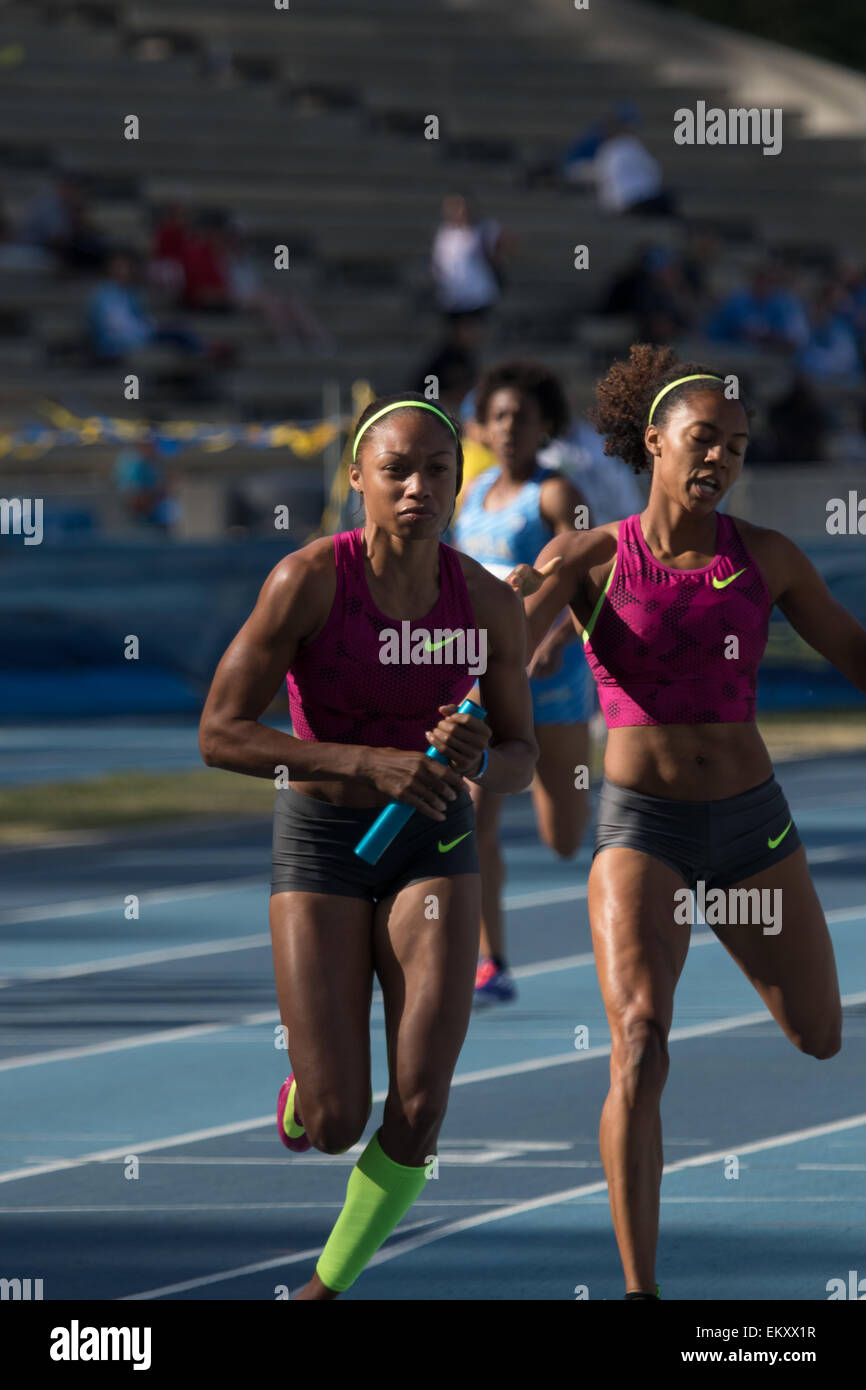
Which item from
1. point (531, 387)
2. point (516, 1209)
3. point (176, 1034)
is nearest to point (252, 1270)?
point (516, 1209)

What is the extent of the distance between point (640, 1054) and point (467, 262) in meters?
22.1

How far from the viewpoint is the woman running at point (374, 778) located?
4984 mm

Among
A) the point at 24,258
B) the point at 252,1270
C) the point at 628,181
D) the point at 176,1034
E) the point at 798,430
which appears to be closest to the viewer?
the point at 252,1270

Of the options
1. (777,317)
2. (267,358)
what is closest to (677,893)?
(267,358)

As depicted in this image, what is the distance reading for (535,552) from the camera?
863 centimetres

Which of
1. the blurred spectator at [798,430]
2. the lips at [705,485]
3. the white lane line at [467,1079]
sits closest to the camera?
the lips at [705,485]

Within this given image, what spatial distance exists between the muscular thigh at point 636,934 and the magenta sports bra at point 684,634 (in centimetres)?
37

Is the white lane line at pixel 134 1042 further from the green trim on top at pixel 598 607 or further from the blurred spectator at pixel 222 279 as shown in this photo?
the blurred spectator at pixel 222 279

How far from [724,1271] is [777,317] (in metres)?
24.8

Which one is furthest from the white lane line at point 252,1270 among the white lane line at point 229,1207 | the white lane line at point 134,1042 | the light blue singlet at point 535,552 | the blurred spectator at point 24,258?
the blurred spectator at point 24,258

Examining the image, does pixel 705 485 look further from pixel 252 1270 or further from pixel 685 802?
pixel 252 1270

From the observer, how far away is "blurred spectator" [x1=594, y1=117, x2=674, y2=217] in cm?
3142

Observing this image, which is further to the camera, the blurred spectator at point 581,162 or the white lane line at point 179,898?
the blurred spectator at point 581,162
